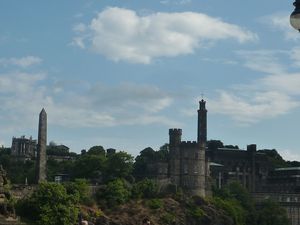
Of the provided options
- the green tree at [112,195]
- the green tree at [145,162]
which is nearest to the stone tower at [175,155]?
the green tree at [145,162]

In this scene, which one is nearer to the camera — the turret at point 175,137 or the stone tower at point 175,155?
the stone tower at point 175,155

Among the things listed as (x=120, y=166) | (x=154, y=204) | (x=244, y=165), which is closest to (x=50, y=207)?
(x=154, y=204)

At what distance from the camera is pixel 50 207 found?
74688mm

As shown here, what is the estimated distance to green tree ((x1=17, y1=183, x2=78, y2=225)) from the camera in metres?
72.5

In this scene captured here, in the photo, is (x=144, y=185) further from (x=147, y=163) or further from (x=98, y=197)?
(x=147, y=163)

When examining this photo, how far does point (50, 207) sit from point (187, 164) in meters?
38.4

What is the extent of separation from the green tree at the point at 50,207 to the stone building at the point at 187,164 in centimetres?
3235

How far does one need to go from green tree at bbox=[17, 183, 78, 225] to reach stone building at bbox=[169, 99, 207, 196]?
32350 mm

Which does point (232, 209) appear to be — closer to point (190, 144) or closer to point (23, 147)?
point (190, 144)

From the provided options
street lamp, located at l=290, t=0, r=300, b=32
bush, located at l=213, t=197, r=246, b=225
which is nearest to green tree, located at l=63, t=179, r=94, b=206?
bush, located at l=213, t=197, r=246, b=225

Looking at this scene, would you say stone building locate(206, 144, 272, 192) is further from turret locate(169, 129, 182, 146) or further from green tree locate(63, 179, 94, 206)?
green tree locate(63, 179, 94, 206)

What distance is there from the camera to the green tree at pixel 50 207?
72500mm

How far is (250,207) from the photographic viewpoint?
11381 cm

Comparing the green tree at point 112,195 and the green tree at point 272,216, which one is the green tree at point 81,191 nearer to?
the green tree at point 112,195
